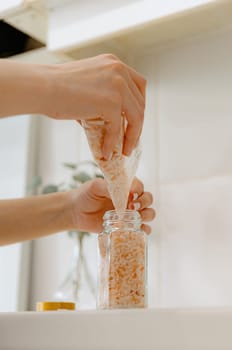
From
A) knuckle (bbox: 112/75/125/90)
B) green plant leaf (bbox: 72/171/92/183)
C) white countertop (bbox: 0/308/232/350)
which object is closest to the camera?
white countertop (bbox: 0/308/232/350)

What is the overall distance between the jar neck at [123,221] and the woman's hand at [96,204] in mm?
83

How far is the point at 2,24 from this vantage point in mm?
1061

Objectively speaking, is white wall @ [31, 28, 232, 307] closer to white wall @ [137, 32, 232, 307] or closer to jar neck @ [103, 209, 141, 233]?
white wall @ [137, 32, 232, 307]

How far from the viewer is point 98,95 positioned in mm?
539

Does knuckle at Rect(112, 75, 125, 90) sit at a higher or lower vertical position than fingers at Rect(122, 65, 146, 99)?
lower

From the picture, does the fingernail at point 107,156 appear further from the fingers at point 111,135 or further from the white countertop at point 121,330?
the white countertop at point 121,330

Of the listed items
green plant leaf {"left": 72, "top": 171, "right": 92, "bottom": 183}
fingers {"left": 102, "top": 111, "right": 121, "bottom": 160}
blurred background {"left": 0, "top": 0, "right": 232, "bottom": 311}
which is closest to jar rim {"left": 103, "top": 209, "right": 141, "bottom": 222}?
fingers {"left": 102, "top": 111, "right": 121, "bottom": 160}

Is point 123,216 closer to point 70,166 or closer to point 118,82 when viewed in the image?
point 118,82

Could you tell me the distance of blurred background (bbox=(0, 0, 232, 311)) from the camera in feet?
2.74

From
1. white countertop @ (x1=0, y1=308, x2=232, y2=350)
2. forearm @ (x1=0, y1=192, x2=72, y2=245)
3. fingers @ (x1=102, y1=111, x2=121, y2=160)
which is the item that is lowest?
white countertop @ (x1=0, y1=308, x2=232, y2=350)

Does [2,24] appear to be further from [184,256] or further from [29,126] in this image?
[184,256]

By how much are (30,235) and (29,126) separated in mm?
384

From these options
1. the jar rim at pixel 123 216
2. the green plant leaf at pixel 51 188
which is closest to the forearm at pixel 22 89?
the jar rim at pixel 123 216

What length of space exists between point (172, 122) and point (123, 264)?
370 mm
